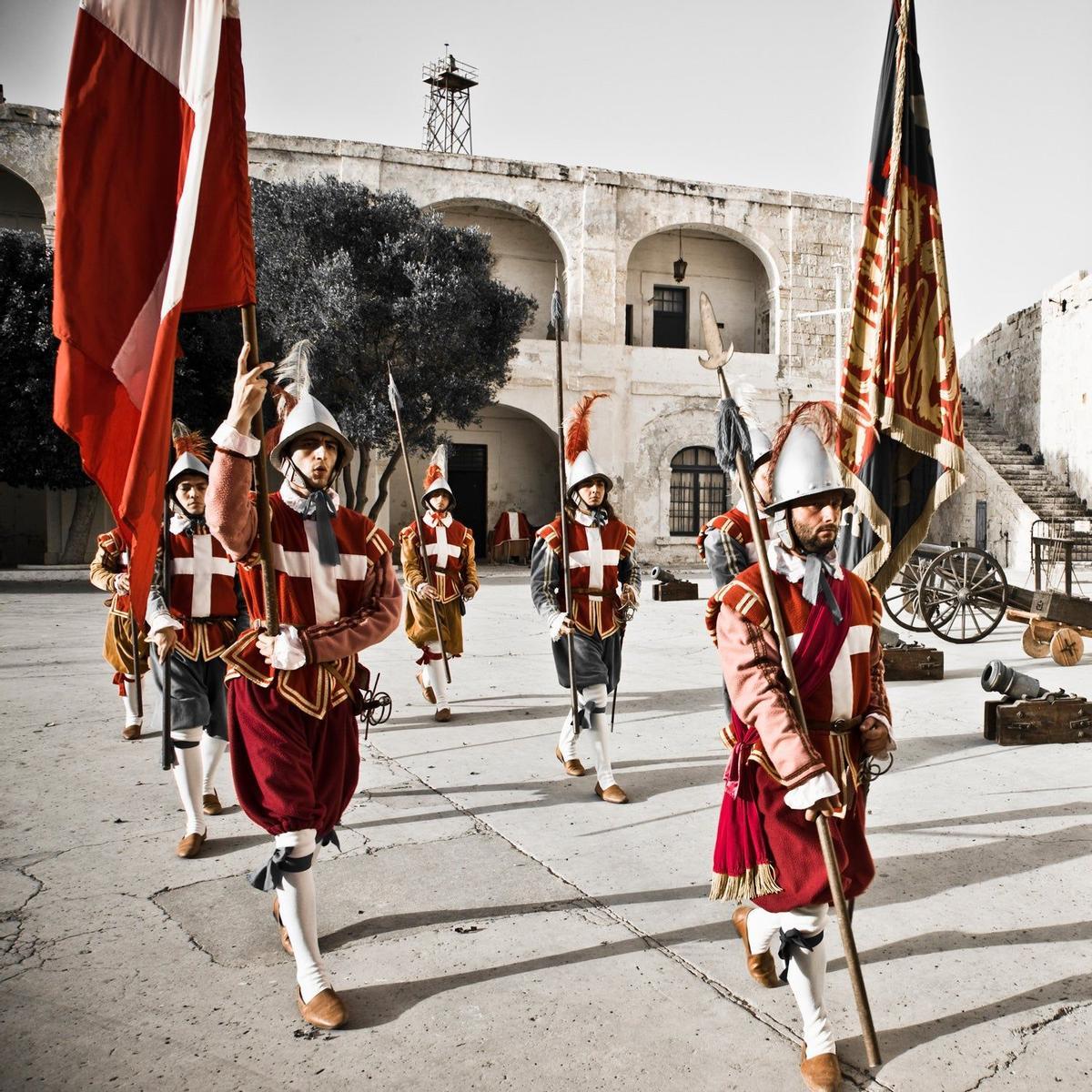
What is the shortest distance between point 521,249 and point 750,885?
24.1 metres

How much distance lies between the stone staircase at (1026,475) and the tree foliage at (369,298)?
1294 centimetres

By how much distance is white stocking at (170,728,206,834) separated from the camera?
14.0 ft

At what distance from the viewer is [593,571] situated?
545 cm

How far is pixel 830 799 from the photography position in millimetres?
2664

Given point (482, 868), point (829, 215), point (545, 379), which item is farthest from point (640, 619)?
point (829, 215)

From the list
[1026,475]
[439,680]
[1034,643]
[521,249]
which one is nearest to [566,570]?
[439,680]

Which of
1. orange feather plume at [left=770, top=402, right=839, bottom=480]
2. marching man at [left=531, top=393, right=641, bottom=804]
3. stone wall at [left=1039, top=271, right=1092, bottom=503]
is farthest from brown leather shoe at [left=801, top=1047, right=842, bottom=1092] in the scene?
stone wall at [left=1039, top=271, right=1092, bottom=503]

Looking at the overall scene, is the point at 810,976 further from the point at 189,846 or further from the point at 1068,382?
the point at 1068,382

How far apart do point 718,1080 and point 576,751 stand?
3.43 m

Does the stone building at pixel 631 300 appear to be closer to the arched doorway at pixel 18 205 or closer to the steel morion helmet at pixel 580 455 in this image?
the arched doorway at pixel 18 205

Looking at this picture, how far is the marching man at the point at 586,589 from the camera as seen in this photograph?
5.25m

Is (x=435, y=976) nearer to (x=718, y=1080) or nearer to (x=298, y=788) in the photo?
(x=298, y=788)

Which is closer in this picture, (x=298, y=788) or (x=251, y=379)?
(x=251, y=379)

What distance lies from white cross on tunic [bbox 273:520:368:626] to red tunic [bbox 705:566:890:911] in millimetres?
1329
